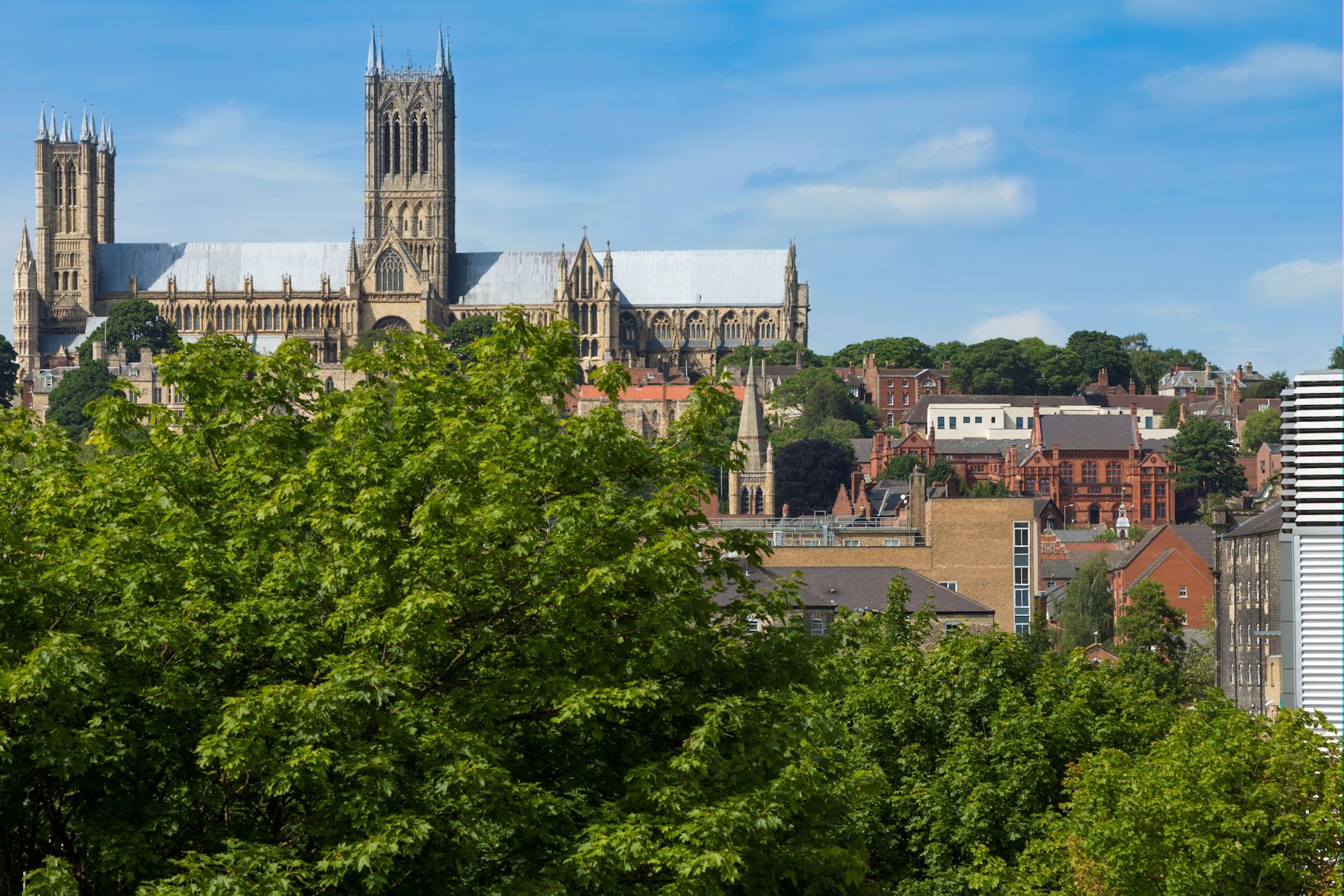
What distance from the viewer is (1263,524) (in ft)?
237

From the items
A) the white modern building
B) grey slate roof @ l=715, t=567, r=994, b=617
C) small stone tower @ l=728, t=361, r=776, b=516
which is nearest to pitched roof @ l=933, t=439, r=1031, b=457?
small stone tower @ l=728, t=361, r=776, b=516

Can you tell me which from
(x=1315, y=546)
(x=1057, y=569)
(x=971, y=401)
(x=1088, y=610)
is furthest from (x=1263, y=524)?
(x=971, y=401)

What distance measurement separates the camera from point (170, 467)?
25.8 metres

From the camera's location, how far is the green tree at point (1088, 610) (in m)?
91.4

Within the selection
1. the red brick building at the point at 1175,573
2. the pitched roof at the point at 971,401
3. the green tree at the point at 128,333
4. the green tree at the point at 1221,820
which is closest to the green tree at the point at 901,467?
the pitched roof at the point at 971,401

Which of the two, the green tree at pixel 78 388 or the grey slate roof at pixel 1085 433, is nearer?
the grey slate roof at pixel 1085 433

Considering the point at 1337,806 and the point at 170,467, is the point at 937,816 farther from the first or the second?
the point at 170,467

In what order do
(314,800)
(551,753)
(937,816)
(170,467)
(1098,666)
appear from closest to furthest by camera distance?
(314,800)
(551,753)
(170,467)
(937,816)
(1098,666)

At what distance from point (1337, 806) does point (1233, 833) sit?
1883mm

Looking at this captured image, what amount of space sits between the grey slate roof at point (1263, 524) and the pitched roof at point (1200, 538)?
92.1 feet

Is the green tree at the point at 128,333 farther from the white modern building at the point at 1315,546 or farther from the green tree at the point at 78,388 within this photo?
the white modern building at the point at 1315,546

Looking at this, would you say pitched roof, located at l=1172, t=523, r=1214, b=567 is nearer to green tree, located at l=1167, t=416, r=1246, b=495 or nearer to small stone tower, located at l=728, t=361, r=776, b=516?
small stone tower, located at l=728, t=361, r=776, b=516

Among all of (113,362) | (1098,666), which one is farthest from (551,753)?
(113,362)

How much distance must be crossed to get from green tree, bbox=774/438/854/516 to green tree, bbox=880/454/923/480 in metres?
3.97
